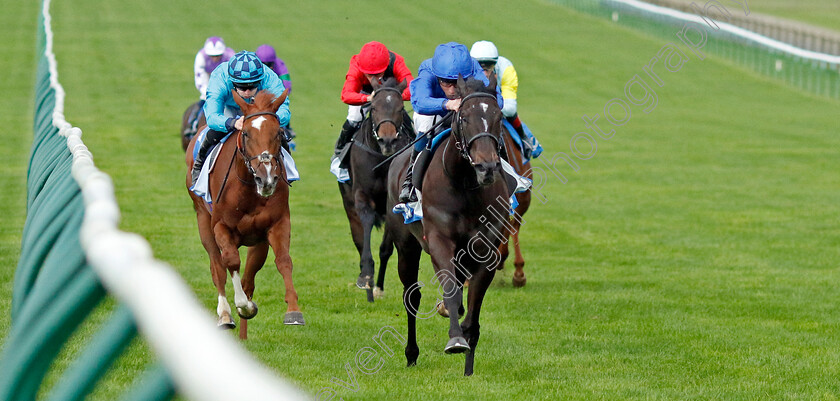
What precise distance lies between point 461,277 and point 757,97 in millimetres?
27702

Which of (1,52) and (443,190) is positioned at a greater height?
(443,190)

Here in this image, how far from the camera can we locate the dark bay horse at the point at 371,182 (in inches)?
381

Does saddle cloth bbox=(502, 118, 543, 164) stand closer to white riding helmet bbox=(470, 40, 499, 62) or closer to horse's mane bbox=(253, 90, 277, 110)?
white riding helmet bbox=(470, 40, 499, 62)

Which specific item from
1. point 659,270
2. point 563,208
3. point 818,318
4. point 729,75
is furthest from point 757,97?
point 818,318

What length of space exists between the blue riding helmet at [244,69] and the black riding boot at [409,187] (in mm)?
1237

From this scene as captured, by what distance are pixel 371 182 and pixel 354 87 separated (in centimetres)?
90

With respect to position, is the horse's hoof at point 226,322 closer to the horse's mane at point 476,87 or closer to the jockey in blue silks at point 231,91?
the jockey in blue silks at point 231,91

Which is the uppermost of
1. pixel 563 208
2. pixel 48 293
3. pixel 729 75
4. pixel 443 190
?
pixel 48 293

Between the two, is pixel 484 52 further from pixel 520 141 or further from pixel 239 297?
pixel 239 297

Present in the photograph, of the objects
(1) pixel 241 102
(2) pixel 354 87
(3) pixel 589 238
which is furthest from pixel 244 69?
(3) pixel 589 238

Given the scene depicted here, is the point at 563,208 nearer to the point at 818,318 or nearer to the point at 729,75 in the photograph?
the point at 818,318

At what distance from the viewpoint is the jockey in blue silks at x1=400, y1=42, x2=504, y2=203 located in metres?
7.34

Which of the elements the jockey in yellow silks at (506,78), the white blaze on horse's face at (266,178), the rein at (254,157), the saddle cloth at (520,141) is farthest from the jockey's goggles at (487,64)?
the white blaze on horse's face at (266,178)

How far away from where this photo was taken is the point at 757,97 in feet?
108
